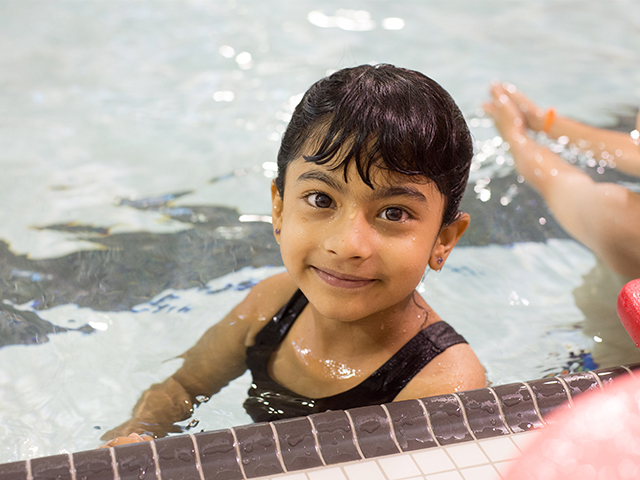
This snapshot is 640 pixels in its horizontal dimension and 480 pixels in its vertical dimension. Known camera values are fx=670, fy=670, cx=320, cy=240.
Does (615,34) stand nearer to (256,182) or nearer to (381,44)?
(381,44)

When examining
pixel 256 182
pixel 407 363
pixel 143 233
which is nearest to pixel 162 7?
pixel 256 182

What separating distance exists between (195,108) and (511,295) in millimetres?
1943

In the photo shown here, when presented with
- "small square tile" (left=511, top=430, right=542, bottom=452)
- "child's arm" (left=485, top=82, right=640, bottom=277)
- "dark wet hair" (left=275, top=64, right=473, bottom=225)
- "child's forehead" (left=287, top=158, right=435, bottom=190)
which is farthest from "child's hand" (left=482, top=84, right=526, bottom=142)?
"small square tile" (left=511, top=430, right=542, bottom=452)

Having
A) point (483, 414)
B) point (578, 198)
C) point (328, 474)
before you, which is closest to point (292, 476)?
point (328, 474)

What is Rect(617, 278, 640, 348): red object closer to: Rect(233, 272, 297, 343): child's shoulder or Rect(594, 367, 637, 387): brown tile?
Rect(594, 367, 637, 387): brown tile

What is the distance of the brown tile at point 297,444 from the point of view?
3.51 ft

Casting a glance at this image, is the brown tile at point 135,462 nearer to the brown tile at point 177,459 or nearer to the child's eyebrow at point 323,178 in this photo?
the brown tile at point 177,459

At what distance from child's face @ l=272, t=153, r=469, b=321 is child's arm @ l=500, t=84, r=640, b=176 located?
1987 millimetres

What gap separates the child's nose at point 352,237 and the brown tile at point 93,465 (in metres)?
0.52

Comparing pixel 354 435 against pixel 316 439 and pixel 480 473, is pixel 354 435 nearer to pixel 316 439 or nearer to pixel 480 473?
pixel 316 439

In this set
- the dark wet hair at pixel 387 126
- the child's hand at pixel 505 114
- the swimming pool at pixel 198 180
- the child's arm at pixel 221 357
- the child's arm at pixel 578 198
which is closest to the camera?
the dark wet hair at pixel 387 126

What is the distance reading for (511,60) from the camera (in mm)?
4176

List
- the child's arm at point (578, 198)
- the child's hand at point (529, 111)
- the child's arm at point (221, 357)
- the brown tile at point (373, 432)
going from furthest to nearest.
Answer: the child's hand at point (529, 111)
the child's arm at point (578, 198)
the child's arm at point (221, 357)
the brown tile at point (373, 432)

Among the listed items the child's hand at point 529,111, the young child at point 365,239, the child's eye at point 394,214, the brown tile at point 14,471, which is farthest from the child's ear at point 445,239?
the child's hand at point 529,111
